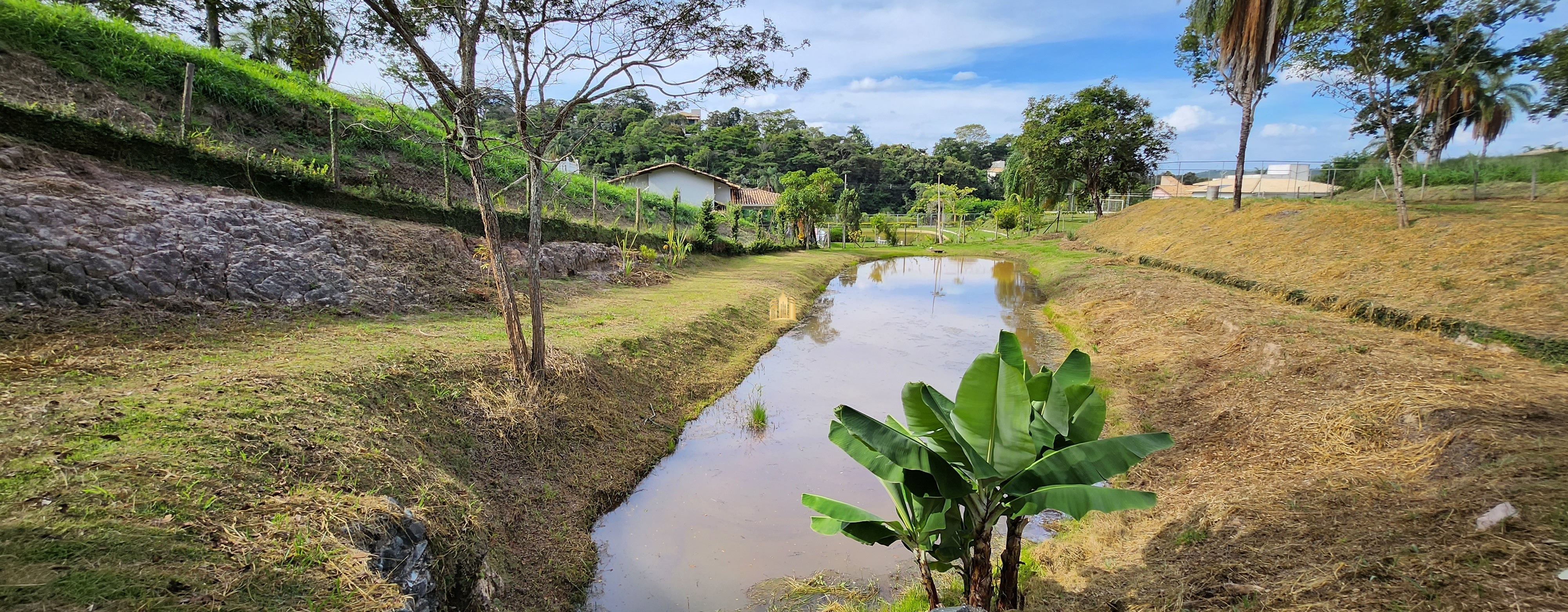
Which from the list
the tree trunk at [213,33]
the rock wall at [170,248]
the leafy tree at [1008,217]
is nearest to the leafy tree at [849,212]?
the leafy tree at [1008,217]

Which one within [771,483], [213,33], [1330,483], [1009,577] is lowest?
[771,483]

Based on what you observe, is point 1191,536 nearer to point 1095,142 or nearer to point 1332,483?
point 1332,483

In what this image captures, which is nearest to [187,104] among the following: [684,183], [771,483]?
[771,483]

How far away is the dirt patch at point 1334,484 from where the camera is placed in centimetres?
329

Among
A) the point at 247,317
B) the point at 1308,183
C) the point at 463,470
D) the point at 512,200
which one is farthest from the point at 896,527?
the point at 1308,183

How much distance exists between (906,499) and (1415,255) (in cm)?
1347

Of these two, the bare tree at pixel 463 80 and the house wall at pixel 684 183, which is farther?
the house wall at pixel 684 183

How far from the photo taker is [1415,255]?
1144 cm

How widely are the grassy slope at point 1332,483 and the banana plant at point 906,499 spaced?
1.08m

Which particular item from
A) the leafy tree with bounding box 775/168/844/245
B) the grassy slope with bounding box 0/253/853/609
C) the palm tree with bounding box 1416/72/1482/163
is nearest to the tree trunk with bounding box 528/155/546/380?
the grassy slope with bounding box 0/253/853/609

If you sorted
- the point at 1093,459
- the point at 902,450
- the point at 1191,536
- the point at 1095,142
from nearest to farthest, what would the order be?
the point at 1093,459
the point at 902,450
the point at 1191,536
the point at 1095,142

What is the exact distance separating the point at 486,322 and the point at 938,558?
697 cm

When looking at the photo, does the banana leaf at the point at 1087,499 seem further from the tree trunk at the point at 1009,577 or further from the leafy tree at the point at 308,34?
the leafy tree at the point at 308,34

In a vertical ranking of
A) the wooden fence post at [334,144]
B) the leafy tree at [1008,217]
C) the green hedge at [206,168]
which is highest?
the leafy tree at [1008,217]
